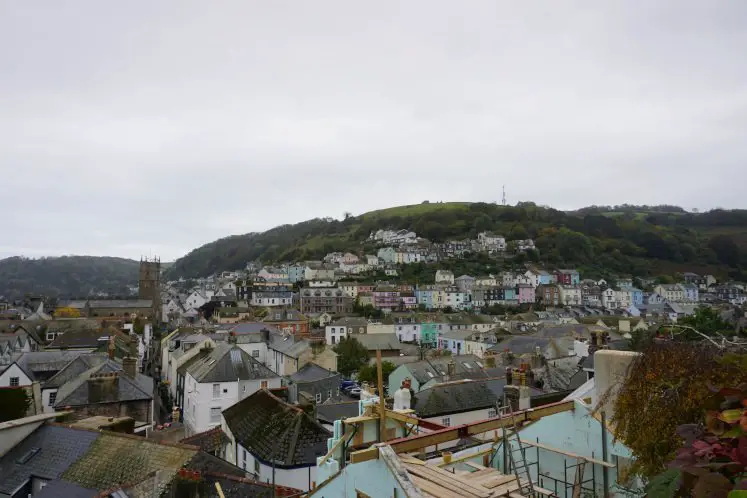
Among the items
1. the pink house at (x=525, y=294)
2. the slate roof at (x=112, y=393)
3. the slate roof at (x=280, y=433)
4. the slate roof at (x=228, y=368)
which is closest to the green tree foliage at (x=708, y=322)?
the slate roof at (x=228, y=368)

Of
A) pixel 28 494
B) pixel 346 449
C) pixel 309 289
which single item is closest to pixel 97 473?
pixel 28 494

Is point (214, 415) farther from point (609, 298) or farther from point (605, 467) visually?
point (609, 298)

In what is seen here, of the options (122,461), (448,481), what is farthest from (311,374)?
(448,481)

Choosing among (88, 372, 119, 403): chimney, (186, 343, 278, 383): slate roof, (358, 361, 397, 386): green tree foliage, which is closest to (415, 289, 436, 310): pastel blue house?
(358, 361, 397, 386): green tree foliage

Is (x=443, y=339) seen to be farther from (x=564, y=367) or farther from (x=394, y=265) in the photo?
(x=394, y=265)

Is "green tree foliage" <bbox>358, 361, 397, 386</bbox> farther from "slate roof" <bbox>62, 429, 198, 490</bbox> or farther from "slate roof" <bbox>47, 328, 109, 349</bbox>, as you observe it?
"slate roof" <bbox>62, 429, 198, 490</bbox>

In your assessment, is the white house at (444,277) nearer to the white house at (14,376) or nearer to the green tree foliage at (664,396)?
the white house at (14,376)

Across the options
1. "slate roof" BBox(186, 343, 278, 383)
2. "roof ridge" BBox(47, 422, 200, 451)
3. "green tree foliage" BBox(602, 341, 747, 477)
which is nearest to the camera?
"green tree foliage" BBox(602, 341, 747, 477)
